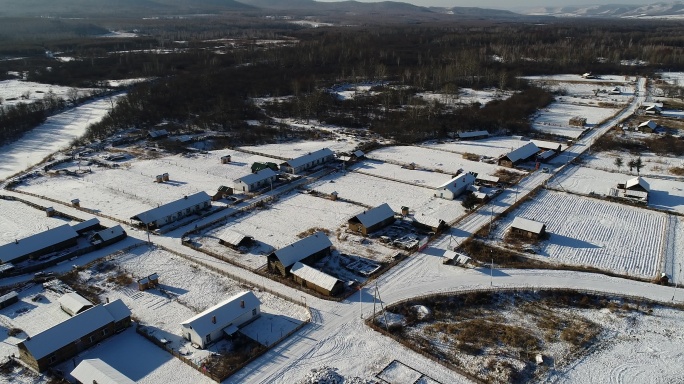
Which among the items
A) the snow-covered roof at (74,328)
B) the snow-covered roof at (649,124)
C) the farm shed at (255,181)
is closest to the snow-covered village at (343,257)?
the snow-covered roof at (74,328)

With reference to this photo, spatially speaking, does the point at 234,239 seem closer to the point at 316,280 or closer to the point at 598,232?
the point at 316,280

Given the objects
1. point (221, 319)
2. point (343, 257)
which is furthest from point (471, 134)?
point (221, 319)

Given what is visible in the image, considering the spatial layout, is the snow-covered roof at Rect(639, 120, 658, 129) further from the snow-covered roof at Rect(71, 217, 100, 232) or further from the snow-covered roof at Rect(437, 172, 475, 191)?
the snow-covered roof at Rect(71, 217, 100, 232)

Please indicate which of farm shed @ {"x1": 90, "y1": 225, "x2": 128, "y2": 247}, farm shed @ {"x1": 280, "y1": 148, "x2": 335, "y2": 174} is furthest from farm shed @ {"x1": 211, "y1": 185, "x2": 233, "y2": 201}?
farm shed @ {"x1": 90, "y1": 225, "x2": 128, "y2": 247}

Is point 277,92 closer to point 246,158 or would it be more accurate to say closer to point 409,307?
point 246,158

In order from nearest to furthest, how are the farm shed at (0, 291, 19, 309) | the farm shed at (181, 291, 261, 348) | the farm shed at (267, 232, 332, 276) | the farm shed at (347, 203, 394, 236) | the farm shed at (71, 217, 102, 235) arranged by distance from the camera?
1. the farm shed at (181, 291, 261, 348)
2. the farm shed at (0, 291, 19, 309)
3. the farm shed at (267, 232, 332, 276)
4. the farm shed at (347, 203, 394, 236)
5. the farm shed at (71, 217, 102, 235)
